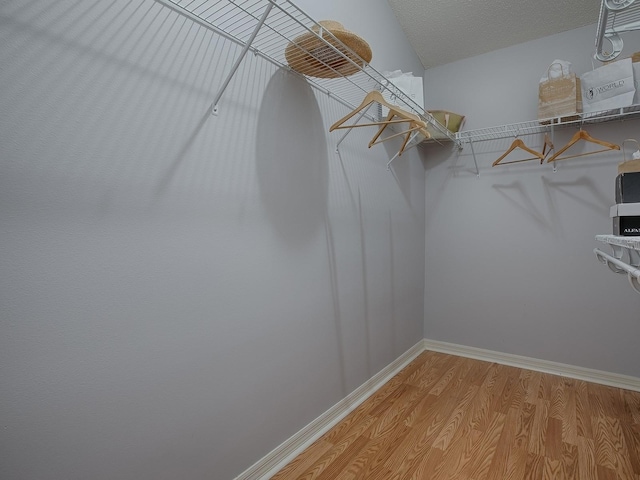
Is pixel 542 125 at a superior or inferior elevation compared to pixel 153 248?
superior

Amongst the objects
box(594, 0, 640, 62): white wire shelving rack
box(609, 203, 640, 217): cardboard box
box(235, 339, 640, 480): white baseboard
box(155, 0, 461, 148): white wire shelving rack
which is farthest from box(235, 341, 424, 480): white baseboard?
box(594, 0, 640, 62): white wire shelving rack

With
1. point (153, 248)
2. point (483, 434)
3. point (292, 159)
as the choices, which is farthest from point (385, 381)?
point (153, 248)

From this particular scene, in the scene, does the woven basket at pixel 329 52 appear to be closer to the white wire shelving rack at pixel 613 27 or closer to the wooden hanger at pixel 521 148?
the white wire shelving rack at pixel 613 27

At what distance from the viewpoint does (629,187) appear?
1.32 metres

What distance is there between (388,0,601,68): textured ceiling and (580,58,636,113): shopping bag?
1.69 feet

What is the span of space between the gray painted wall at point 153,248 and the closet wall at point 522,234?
145 centimetres

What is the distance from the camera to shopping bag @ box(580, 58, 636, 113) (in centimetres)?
179

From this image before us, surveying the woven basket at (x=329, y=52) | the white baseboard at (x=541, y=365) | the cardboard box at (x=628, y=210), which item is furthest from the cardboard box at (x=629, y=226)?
the white baseboard at (x=541, y=365)

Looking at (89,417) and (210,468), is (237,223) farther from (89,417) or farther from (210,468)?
(210,468)

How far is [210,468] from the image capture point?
3.71 ft

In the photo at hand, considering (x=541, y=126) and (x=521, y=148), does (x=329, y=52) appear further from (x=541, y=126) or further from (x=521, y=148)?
(x=541, y=126)

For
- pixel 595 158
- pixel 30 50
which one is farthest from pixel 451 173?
pixel 30 50

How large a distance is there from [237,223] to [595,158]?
2.40 metres

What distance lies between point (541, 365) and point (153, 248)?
8.85 feet
